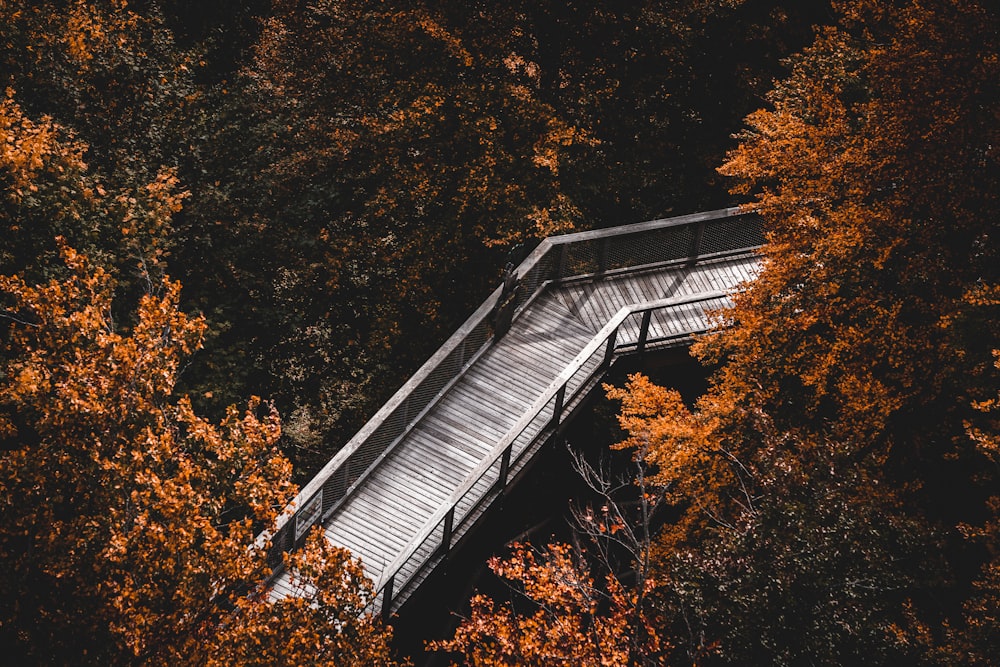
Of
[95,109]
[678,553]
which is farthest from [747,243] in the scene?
[95,109]

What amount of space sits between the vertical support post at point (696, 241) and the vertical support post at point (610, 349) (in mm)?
3464

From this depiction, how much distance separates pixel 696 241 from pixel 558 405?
218 inches

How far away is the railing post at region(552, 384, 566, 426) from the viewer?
1559 cm

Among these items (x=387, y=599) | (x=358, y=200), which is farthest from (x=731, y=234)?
(x=387, y=599)

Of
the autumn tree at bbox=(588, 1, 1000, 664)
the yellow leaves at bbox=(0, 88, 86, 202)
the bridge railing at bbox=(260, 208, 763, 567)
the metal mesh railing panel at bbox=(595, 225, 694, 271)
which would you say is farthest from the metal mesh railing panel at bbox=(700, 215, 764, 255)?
the yellow leaves at bbox=(0, 88, 86, 202)

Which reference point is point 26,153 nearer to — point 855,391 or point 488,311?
point 488,311

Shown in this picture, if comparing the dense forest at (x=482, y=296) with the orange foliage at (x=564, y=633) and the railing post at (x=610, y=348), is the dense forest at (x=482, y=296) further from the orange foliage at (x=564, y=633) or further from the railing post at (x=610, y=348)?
the railing post at (x=610, y=348)

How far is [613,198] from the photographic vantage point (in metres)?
21.5

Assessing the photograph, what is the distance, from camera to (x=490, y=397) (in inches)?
666

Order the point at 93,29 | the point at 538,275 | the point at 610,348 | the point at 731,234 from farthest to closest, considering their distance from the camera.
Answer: the point at 93,29 < the point at 731,234 < the point at 538,275 < the point at 610,348

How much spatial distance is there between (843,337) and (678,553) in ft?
14.1

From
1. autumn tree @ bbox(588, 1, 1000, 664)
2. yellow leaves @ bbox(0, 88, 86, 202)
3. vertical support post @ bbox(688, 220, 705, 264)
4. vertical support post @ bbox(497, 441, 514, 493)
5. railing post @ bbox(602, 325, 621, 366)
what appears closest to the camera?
autumn tree @ bbox(588, 1, 1000, 664)

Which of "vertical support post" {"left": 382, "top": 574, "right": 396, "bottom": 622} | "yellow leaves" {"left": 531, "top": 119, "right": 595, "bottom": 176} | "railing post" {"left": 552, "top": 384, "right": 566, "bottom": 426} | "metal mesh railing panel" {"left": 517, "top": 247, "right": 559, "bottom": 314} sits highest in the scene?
"yellow leaves" {"left": 531, "top": 119, "right": 595, "bottom": 176}

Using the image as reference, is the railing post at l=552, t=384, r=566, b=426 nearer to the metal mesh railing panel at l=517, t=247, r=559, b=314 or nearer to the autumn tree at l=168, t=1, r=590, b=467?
the metal mesh railing panel at l=517, t=247, r=559, b=314
